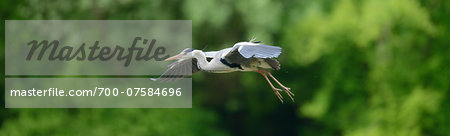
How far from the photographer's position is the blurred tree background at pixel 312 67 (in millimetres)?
9594

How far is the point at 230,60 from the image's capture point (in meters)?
1.66

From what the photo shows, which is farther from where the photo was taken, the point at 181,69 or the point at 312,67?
the point at 312,67

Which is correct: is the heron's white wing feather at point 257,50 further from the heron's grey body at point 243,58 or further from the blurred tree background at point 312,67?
the blurred tree background at point 312,67

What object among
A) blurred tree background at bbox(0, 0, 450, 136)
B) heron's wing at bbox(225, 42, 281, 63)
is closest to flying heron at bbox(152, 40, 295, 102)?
heron's wing at bbox(225, 42, 281, 63)

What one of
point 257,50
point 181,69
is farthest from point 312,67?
point 257,50

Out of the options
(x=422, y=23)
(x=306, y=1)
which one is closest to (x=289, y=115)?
(x=306, y=1)

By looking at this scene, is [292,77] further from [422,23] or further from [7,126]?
[7,126]

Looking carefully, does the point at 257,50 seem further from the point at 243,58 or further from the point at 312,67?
the point at 312,67

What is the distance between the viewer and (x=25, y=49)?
978 cm

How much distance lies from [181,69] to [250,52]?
23cm

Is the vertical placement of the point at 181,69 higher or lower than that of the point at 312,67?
lower

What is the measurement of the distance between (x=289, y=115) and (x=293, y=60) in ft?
7.17

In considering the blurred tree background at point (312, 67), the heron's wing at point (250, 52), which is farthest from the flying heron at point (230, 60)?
the blurred tree background at point (312, 67)

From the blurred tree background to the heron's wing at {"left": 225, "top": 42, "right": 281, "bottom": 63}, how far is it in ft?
23.0
